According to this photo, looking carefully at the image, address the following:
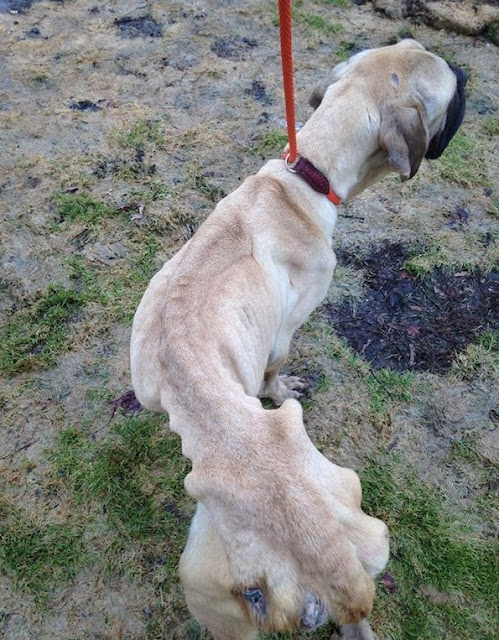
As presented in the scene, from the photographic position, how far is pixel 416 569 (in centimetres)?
331

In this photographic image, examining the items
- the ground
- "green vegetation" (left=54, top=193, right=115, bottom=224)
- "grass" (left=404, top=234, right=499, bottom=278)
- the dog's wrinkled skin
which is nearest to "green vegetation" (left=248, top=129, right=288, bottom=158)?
the ground

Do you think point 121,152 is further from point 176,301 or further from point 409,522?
point 409,522

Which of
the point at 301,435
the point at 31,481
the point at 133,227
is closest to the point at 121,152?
the point at 133,227

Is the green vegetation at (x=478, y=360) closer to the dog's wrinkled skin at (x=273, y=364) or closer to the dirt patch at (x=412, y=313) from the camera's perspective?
the dirt patch at (x=412, y=313)

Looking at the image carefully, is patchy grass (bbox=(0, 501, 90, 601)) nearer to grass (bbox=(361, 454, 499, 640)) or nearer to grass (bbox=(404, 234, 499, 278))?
grass (bbox=(361, 454, 499, 640))

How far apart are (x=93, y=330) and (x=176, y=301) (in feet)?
6.62

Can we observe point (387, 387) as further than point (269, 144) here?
No

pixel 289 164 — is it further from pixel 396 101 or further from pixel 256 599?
pixel 256 599

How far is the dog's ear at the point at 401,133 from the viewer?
3.10 m

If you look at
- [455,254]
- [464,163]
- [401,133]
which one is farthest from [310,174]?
[464,163]

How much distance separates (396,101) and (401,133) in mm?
203

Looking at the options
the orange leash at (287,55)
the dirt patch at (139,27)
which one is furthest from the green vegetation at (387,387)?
the dirt patch at (139,27)

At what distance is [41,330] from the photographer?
14.2 ft

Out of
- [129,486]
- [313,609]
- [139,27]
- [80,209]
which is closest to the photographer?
[313,609]
